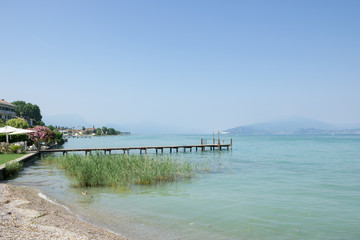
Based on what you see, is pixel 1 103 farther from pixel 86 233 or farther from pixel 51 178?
pixel 86 233

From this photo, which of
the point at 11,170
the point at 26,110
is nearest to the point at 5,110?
the point at 26,110

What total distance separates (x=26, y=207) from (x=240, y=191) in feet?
32.2

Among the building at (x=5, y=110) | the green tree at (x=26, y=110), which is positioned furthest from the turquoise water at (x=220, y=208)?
the green tree at (x=26, y=110)

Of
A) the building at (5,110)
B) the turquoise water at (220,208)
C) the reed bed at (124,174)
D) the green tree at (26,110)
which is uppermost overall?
the green tree at (26,110)

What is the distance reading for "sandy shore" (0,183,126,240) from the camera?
6.40 meters

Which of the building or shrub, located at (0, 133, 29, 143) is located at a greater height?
the building

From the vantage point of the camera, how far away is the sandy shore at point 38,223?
252 inches

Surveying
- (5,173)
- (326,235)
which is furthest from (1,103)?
(326,235)

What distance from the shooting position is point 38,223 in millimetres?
7570

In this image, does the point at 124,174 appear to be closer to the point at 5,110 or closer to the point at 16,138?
the point at 16,138

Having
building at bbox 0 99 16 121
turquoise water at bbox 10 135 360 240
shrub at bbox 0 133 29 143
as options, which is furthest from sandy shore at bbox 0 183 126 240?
building at bbox 0 99 16 121

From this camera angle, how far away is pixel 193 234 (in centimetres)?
845

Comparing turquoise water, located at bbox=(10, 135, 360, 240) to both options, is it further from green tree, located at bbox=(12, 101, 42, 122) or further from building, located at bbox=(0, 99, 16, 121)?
green tree, located at bbox=(12, 101, 42, 122)

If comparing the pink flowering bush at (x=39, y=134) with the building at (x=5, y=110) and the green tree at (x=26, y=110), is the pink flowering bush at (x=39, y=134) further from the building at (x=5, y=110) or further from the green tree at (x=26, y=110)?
the green tree at (x=26, y=110)
